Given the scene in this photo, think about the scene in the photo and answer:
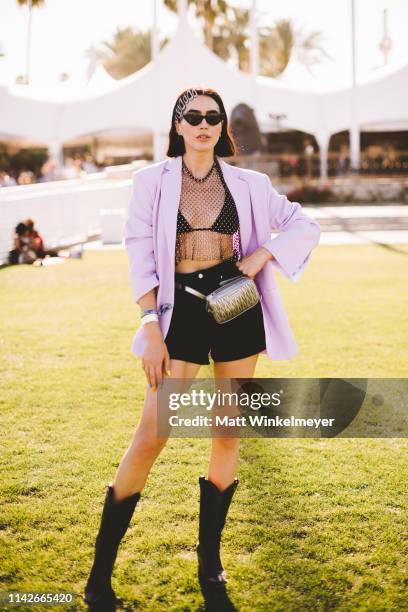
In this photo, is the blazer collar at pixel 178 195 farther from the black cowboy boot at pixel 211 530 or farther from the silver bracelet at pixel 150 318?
the black cowboy boot at pixel 211 530

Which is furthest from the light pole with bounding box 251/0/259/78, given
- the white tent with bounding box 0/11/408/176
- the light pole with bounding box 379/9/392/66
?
the light pole with bounding box 379/9/392/66

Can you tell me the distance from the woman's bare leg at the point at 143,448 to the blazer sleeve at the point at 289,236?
0.54 metres

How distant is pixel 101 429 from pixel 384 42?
156ft

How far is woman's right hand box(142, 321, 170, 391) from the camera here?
8.18 ft

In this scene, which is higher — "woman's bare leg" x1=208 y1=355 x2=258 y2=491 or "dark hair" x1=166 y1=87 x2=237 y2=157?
"dark hair" x1=166 y1=87 x2=237 y2=157

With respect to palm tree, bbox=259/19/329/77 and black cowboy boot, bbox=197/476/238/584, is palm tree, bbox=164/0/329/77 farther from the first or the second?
black cowboy boot, bbox=197/476/238/584

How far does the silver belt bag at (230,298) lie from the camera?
8.04 ft

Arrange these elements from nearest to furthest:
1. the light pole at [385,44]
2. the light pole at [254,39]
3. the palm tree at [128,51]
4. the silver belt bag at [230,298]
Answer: the silver belt bag at [230,298] → the light pole at [254,39] → the light pole at [385,44] → the palm tree at [128,51]

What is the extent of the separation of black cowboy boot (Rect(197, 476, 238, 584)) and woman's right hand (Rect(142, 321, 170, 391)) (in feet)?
1.82

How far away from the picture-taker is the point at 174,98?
3416cm

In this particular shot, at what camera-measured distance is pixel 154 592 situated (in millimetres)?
2693

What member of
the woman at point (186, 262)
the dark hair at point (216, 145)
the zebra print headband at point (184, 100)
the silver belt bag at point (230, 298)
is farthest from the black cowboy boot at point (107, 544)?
the zebra print headband at point (184, 100)

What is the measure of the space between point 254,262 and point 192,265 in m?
0.24

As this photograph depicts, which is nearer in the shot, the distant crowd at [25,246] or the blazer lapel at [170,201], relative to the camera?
the blazer lapel at [170,201]
